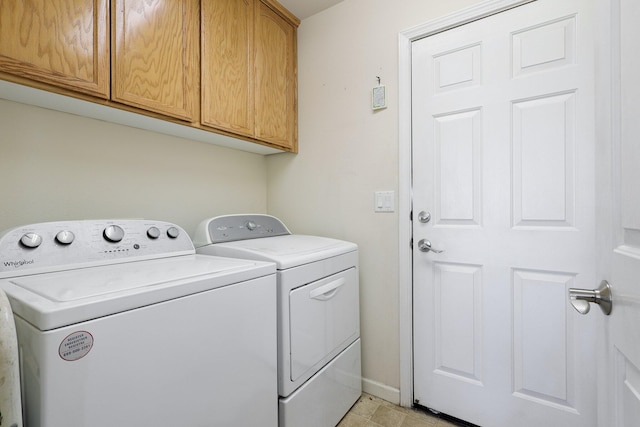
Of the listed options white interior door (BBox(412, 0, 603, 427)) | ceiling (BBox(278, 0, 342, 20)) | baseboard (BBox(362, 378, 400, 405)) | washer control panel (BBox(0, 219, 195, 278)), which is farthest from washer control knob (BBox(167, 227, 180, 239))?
ceiling (BBox(278, 0, 342, 20))

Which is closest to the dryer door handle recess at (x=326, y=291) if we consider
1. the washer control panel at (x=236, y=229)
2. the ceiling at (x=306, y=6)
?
the washer control panel at (x=236, y=229)

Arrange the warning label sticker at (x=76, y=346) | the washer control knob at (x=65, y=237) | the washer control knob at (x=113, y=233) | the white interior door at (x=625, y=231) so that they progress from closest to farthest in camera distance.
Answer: the white interior door at (x=625, y=231)
the warning label sticker at (x=76, y=346)
the washer control knob at (x=65, y=237)
the washer control knob at (x=113, y=233)

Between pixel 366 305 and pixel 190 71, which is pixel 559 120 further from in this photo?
pixel 190 71

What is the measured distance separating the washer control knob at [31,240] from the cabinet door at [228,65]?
79cm

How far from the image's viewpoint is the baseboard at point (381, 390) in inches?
65.0

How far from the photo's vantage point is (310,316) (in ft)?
4.18

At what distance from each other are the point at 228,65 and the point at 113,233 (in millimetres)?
1000

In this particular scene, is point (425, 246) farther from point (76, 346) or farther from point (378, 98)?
point (76, 346)

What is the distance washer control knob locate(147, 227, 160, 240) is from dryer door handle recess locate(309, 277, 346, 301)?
72 centimetres

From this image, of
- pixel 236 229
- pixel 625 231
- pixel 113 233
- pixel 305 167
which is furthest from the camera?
pixel 305 167

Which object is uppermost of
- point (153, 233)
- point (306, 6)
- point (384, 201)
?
point (306, 6)

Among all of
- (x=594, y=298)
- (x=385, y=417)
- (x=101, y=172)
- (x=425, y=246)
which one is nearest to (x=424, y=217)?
(x=425, y=246)

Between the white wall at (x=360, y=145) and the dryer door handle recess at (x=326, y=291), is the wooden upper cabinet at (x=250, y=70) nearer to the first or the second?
the white wall at (x=360, y=145)

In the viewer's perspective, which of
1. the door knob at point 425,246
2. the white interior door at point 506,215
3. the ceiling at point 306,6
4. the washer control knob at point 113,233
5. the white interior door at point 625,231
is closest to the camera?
the white interior door at point 625,231
